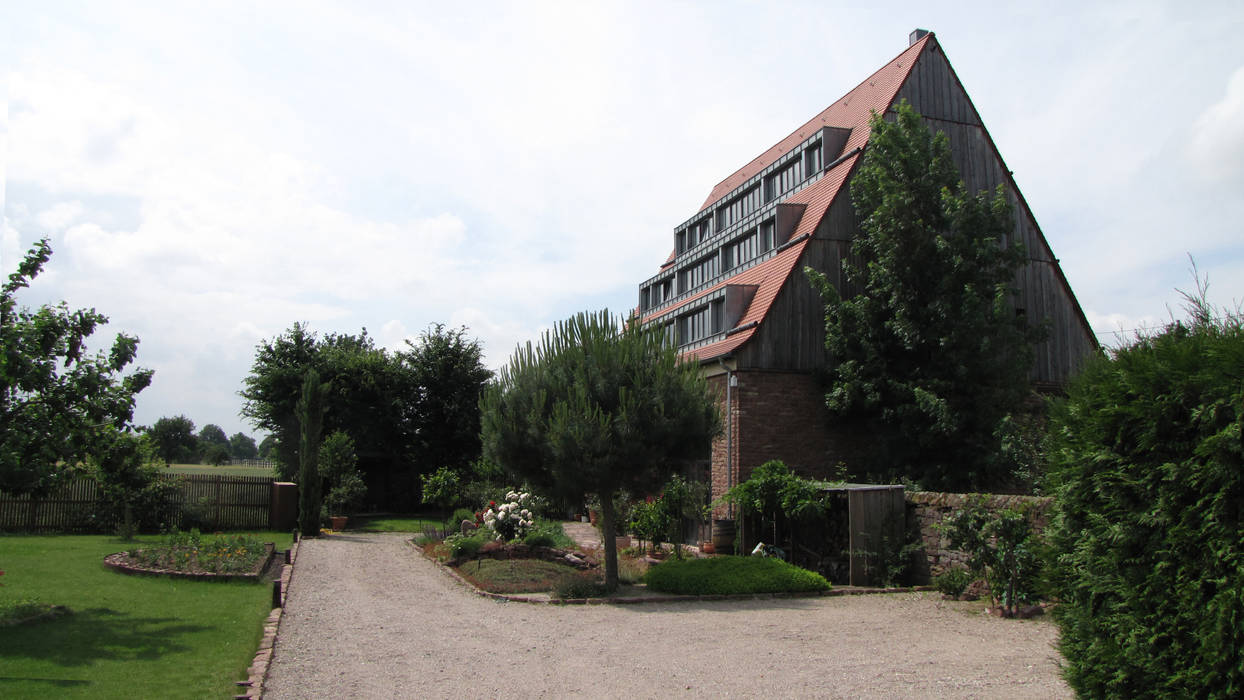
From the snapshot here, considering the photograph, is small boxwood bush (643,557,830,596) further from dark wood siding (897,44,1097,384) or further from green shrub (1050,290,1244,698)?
dark wood siding (897,44,1097,384)

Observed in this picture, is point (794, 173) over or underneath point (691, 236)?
over

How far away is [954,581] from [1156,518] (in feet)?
27.5

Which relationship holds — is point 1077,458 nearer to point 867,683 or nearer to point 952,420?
point 867,683

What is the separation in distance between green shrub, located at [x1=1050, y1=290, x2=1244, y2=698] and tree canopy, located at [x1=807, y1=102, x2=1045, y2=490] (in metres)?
13.3

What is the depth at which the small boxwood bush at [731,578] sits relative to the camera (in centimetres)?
1292

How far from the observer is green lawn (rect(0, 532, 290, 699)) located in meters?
7.07

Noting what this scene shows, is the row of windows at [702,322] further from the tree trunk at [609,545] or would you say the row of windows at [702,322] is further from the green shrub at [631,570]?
the tree trunk at [609,545]

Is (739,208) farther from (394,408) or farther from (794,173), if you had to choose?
(394,408)

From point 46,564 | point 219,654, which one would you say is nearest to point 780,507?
point 219,654

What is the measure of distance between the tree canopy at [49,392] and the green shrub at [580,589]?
22.0 feet

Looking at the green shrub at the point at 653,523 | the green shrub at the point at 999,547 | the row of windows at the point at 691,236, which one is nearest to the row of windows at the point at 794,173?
the row of windows at the point at 691,236

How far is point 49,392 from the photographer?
10.7 m

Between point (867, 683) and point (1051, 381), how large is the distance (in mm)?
17941

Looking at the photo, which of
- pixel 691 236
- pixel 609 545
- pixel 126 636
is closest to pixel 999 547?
pixel 609 545
